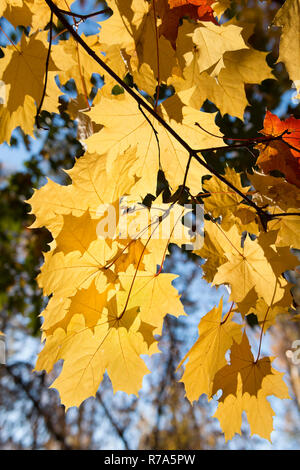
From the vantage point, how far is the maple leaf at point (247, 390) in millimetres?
787

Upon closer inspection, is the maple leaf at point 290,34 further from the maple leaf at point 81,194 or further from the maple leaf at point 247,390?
the maple leaf at point 247,390

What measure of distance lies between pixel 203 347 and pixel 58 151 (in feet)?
9.03

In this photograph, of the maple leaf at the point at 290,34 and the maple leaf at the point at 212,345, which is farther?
the maple leaf at the point at 212,345

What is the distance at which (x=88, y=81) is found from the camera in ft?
3.43

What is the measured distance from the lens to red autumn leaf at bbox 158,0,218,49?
708 millimetres

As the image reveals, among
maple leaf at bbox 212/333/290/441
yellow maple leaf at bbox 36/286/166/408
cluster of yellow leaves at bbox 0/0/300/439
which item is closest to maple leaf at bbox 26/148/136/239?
cluster of yellow leaves at bbox 0/0/300/439

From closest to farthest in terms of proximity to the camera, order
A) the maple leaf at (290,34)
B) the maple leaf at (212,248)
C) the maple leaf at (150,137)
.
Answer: the maple leaf at (290,34) < the maple leaf at (150,137) < the maple leaf at (212,248)

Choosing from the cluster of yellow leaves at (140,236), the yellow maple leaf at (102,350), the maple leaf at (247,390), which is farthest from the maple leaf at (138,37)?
the maple leaf at (247,390)

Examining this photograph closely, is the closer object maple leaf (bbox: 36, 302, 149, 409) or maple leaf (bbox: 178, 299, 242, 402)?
maple leaf (bbox: 36, 302, 149, 409)

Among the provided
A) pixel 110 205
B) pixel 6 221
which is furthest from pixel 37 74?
pixel 6 221

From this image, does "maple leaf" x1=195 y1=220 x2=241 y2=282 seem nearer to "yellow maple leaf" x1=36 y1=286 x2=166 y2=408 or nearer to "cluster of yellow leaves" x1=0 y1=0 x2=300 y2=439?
"cluster of yellow leaves" x1=0 y1=0 x2=300 y2=439

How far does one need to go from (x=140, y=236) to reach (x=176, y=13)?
439mm

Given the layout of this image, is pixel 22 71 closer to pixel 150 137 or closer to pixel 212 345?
pixel 150 137

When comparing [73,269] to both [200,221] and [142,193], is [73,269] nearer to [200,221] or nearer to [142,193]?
[142,193]
